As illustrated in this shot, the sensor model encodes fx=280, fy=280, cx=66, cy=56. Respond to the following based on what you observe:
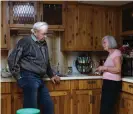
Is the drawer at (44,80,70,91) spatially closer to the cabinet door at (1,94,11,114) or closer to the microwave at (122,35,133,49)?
the cabinet door at (1,94,11,114)

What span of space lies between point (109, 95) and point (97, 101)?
Answer: 18.1 inches

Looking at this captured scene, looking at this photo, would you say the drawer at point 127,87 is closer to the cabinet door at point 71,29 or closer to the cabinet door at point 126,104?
the cabinet door at point 126,104

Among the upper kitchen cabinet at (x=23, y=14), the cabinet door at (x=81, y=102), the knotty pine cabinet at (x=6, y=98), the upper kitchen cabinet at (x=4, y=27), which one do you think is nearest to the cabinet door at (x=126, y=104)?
the cabinet door at (x=81, y=102)

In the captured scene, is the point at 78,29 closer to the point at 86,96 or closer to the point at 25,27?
Result: the point at 25,27

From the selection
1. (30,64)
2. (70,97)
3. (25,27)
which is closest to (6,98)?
(30,64)

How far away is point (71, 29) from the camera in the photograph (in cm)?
439

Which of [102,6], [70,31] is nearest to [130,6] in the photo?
[102,6]

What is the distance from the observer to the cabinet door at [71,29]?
437 cm

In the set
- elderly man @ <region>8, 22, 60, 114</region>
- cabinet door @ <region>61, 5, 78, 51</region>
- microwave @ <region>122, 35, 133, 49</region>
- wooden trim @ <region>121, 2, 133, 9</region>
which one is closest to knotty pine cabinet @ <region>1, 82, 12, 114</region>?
elderly man @ <region>8, 22, 60, 114</region>

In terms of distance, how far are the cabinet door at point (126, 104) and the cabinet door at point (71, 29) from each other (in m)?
1.10

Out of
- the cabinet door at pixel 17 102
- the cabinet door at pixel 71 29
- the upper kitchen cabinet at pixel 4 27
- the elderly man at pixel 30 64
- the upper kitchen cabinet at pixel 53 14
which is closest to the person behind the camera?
the elderly man at pixel 30 64

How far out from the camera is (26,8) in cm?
418

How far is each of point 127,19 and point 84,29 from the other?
0.70 metres

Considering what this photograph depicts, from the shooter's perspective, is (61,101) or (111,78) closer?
(111,78)
